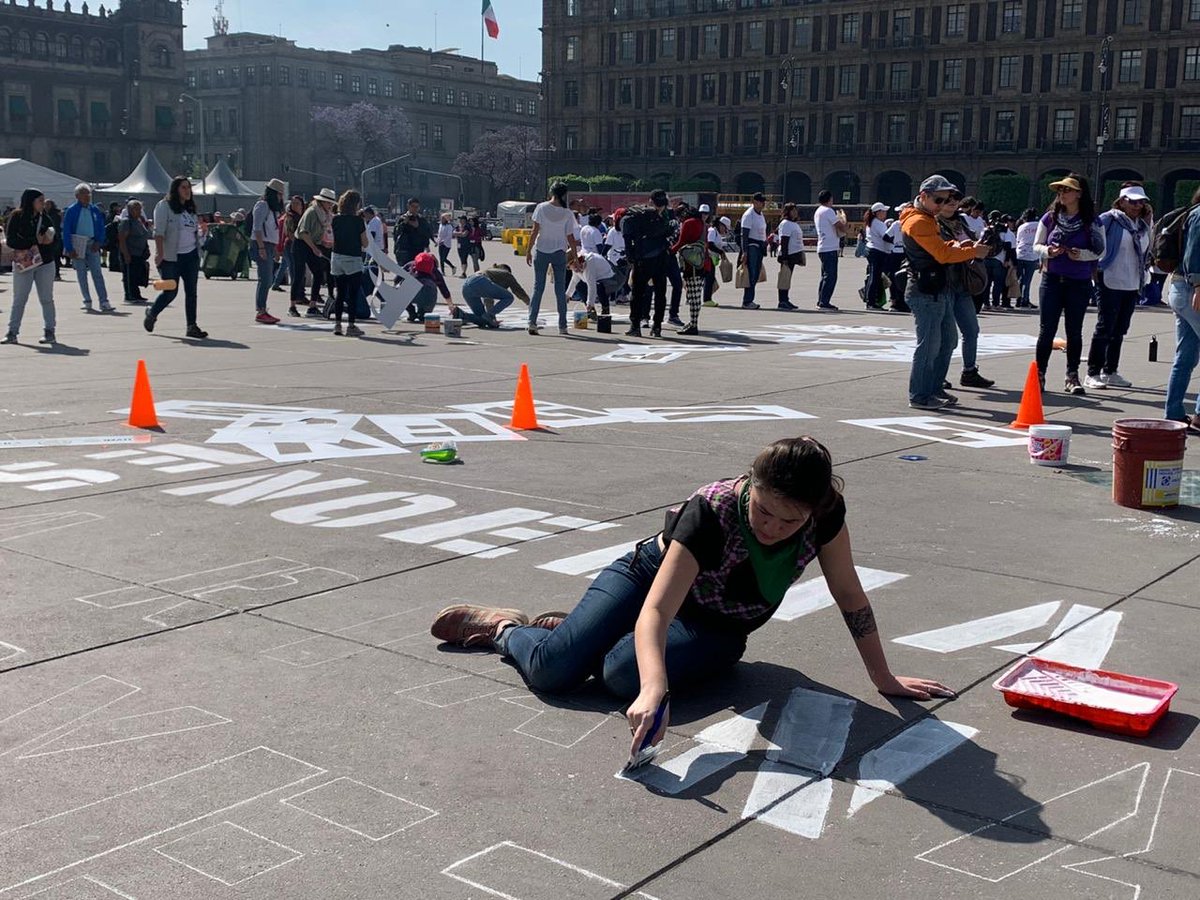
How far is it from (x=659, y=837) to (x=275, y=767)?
114 cm

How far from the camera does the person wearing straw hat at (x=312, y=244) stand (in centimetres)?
1884

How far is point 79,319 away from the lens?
19.7 m

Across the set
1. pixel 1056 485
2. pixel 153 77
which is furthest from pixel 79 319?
pixel 153 77

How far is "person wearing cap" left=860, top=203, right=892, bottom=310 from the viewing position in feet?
72.4

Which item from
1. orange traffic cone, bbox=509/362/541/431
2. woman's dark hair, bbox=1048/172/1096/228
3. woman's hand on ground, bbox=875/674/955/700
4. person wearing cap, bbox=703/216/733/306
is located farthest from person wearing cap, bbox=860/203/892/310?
woman's hand on ground, bbox=875/674/955/700

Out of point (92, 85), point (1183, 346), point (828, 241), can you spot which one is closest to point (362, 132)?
point (92, 85)

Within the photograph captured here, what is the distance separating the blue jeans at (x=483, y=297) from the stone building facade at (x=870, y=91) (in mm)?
69373

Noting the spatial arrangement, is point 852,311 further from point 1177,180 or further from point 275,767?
point 1177,180

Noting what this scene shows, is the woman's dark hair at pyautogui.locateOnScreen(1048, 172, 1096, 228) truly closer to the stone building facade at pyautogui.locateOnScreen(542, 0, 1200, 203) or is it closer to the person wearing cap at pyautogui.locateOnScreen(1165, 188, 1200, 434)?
the person wearing cap at pyautogui.locateOnScreen(1165, 188, 1200, 434)

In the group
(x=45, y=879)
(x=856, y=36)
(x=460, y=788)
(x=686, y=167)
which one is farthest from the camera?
(x=686, y=167)

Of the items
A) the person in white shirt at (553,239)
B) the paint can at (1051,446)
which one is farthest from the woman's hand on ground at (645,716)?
the person in white shirt at (553,239)

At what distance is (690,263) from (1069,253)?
22.9ft

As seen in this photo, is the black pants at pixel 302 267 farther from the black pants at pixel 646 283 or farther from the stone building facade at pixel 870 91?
the stone building facade at pixel 870 91

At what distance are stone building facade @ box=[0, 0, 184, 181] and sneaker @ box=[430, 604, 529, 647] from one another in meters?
122
